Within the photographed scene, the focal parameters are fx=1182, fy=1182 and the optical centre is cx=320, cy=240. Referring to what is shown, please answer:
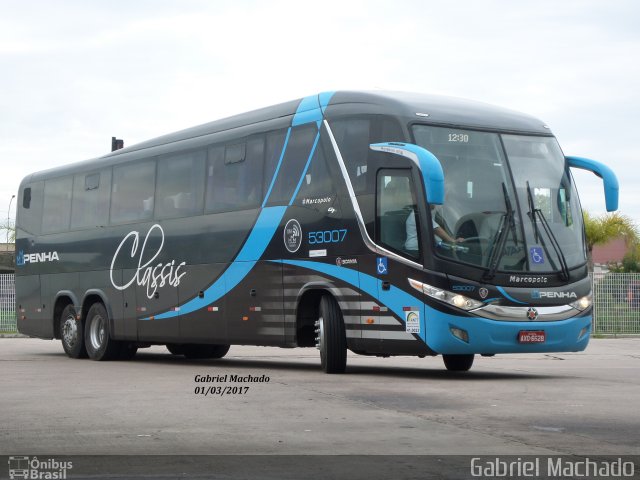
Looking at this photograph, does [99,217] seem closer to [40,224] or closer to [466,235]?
[40,224]

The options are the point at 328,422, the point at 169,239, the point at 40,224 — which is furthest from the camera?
the point at 40,224

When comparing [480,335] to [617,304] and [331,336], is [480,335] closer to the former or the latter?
[331,336]

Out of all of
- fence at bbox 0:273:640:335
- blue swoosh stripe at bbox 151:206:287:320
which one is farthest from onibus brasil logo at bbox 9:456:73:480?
fence at bbox 0:273:640:335

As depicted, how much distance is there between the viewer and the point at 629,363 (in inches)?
848

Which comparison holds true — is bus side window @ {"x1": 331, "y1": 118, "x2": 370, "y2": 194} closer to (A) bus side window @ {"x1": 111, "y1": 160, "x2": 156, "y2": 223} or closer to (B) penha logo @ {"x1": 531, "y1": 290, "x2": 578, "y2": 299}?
(B) penha logo @ {"x1": 531, "y1": 290, "x2": 578, "y2": 299}

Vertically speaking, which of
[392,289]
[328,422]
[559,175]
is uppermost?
[559,175]

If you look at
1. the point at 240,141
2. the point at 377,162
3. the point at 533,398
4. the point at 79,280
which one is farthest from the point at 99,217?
the point at 533,398

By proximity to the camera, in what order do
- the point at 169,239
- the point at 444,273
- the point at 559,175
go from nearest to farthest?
the point at 444,273 → the point at 559,175 → the point at 169,239

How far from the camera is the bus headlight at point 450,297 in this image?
15.4 metres

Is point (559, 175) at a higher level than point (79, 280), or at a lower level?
higher

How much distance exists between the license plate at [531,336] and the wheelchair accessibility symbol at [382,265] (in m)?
1.98

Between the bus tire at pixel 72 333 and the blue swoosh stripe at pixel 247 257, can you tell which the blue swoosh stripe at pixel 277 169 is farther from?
the bus tire at pixel 72 333

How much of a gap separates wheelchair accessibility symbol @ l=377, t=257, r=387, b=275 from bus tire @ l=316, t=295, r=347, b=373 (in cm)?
108

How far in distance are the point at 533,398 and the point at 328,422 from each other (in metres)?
3.30
